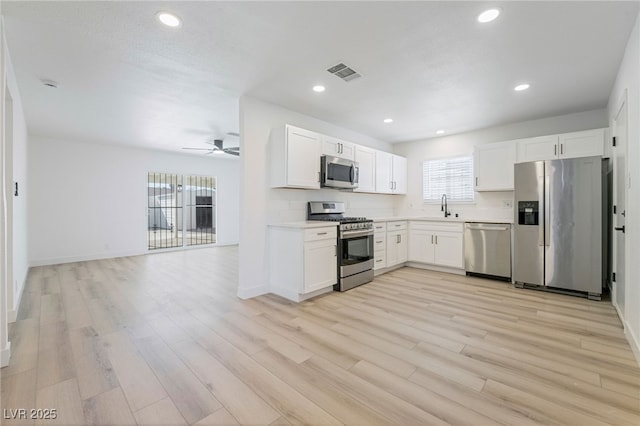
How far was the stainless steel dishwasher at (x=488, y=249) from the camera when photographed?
13.7ft

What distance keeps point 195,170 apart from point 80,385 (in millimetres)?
6765

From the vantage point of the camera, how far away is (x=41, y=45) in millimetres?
2471

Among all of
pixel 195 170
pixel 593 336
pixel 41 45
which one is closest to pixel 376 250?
pixel 593 336

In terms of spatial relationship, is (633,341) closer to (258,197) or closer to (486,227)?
(486,227)

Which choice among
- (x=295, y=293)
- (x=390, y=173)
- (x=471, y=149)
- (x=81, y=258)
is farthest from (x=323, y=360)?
(x=81, y=258)

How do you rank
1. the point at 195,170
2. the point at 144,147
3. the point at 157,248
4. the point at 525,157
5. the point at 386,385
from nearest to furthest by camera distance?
the point at 386,385, the point at 525,157, the point at 144,147, the point at 157,248, the point at 195,170

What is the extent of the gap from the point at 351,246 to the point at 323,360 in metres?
2.02

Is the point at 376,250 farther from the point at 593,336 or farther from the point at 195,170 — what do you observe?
the point at 195,170

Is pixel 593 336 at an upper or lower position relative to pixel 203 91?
lower

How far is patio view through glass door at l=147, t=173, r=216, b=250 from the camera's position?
7320 millimetres

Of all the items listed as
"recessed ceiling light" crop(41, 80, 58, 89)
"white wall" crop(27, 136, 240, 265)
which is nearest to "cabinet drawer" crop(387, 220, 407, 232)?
"recessed ceiling light" crop(41, 80, 58, 89)

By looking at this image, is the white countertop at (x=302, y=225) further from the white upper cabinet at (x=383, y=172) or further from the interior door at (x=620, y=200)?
the interior door at (x=620, y=200)

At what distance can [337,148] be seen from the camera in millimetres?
4312

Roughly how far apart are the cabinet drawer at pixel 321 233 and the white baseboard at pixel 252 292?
3.15 ft
